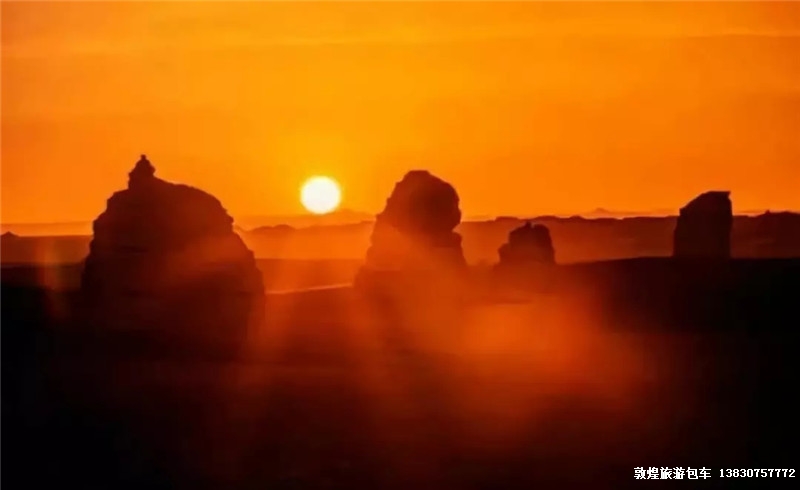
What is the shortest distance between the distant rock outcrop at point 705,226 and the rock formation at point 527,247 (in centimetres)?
42

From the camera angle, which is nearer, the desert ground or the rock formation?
the desert ground

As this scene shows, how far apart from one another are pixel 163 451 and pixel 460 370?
94 cm

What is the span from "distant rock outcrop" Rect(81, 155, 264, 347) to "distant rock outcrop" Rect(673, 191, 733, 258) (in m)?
1.34

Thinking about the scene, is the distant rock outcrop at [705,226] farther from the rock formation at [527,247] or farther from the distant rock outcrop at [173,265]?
the distant rock outcrop at [173,265]

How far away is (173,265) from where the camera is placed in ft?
A: 14.2

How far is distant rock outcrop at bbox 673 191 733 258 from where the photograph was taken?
431 centimetres

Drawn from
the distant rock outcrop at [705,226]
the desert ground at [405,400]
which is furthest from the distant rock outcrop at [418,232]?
the distant rock outcrop at [705,226]

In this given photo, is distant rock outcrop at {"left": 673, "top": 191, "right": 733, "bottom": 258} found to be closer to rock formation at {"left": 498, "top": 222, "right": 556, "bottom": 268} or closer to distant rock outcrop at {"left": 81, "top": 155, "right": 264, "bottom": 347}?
rock formation at {"left": 498, "top": 222, "right": 556, "bottom": 268}

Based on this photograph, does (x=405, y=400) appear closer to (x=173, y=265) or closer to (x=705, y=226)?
A: (x=173, y=265)

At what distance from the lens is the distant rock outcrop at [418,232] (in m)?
4.24

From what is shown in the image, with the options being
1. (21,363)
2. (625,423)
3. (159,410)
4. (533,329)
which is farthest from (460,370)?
(21,363)

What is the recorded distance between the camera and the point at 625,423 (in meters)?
4.14

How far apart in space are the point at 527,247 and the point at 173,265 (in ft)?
3.64

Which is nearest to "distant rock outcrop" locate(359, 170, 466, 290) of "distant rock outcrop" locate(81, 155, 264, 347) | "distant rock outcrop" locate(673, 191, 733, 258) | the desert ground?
the desert ground
